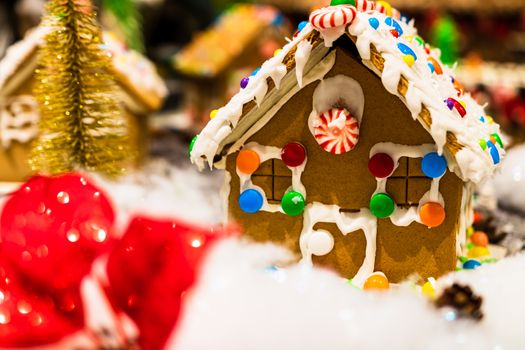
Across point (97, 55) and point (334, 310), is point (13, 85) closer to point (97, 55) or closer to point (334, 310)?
point (97, 55)

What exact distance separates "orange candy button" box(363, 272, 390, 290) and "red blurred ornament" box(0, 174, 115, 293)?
0.58 metres

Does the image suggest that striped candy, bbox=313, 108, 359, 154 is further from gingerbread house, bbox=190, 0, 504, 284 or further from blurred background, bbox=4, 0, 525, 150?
blurred background, bbox=4, 0, 525, 150

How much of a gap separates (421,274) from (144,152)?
1496 millimetres

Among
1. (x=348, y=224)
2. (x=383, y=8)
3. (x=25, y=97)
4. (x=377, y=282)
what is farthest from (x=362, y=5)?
(x=25, y=97)

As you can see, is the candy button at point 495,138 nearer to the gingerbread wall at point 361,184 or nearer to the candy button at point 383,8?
the gingerbread wall at point 361,184

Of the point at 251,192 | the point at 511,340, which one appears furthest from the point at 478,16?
the point at 511,340

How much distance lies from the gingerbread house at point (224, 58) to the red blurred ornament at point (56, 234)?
2.19m

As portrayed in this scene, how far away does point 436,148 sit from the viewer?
4.19 feet

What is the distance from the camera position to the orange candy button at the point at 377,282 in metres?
1.32

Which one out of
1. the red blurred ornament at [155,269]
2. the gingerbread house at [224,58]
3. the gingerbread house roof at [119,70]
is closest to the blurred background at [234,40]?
the gingerbread house at [224,58]

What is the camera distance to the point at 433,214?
1.30m

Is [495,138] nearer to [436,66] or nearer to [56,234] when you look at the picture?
[436,66]

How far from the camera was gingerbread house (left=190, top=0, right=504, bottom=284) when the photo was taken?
1.21 metres

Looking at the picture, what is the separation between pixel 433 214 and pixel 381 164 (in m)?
0.14
